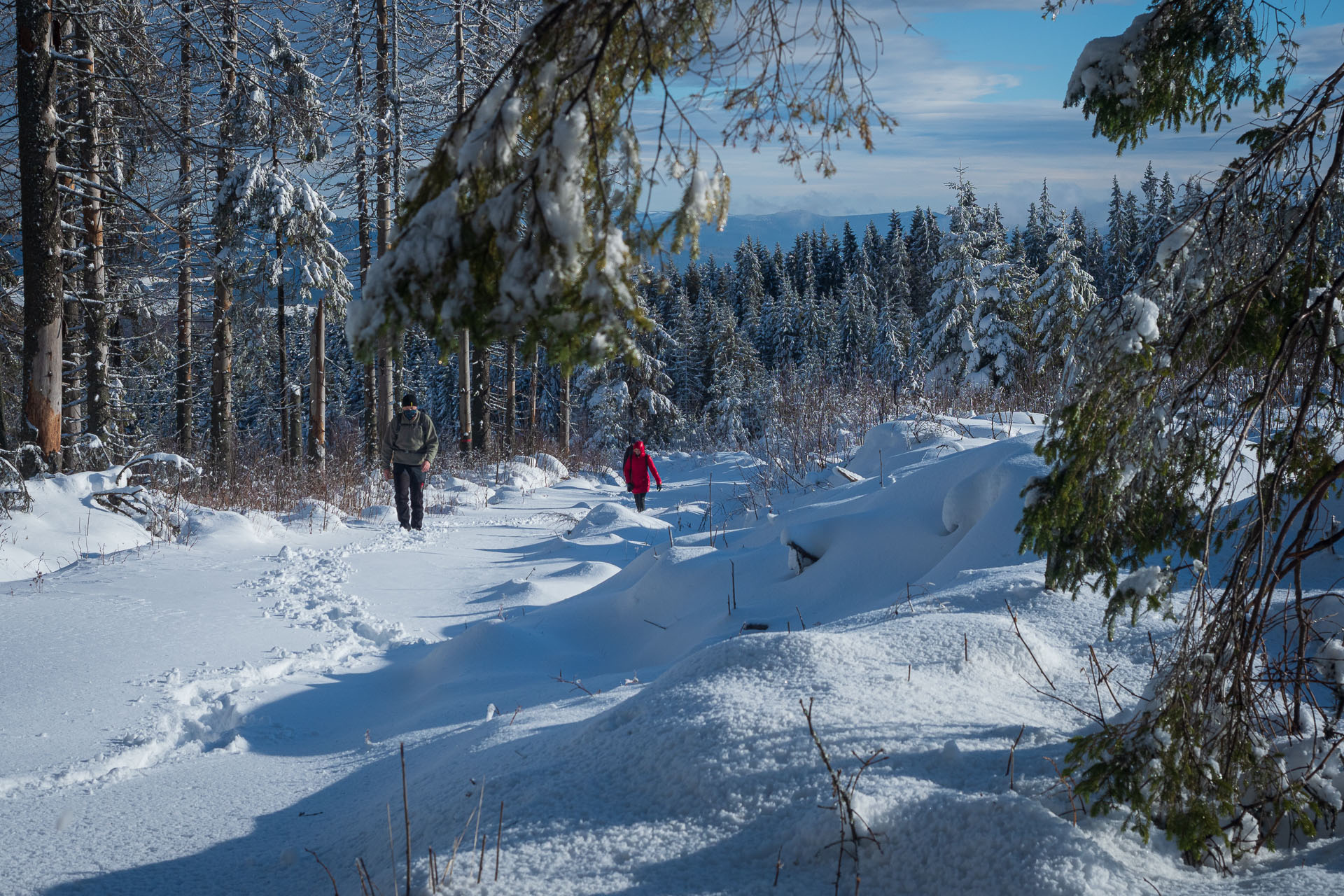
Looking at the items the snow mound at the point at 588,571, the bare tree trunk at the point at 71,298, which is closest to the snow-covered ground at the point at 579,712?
the snow mound at the point at 588,571

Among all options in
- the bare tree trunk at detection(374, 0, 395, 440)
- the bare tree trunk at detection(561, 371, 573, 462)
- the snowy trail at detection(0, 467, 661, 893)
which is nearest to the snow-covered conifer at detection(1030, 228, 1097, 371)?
the bare tree trunk at detection(561, 371, 573, 462)

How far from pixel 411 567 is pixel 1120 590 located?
666cm

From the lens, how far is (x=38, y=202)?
777 cm

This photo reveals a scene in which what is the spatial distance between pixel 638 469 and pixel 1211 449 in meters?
9.98

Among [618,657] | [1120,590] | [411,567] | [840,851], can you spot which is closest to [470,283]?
[840,851]

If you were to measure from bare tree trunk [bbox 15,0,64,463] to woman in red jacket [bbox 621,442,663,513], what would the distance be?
715cm

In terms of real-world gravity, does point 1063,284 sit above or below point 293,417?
above

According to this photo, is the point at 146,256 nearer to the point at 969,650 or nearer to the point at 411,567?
the point at 411,567

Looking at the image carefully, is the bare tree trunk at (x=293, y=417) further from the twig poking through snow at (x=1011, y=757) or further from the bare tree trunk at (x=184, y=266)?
the twig poking through snow at (x=1011, y=757)

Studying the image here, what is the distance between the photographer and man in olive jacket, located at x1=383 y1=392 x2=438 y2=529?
9.95 m

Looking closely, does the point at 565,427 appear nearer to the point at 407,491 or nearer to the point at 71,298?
the point at 407,491

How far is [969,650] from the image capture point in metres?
3.56

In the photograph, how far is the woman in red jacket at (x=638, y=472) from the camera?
40.7 ft

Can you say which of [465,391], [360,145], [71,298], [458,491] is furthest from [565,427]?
[71,298]
